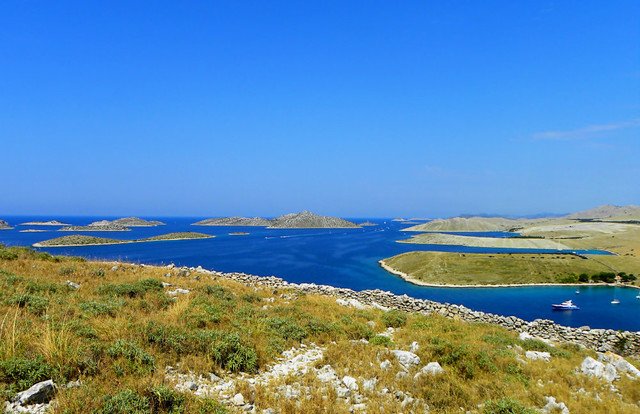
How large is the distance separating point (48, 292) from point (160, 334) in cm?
897

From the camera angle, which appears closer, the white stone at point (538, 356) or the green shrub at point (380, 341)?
the green shrub at point (380, 341)

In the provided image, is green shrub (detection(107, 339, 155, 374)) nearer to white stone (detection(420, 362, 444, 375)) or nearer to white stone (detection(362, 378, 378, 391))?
white stone (detection(362, 378, 378, 391))

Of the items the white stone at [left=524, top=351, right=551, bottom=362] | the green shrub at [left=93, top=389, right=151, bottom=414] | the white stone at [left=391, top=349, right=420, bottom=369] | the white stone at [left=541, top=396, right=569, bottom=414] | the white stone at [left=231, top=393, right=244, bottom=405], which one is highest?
the green shrub at [left=93, top=389, right=151, bottom=414]

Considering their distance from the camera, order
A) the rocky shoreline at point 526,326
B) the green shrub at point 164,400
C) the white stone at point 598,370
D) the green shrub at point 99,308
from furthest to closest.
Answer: the rocky shoreline at point 526,326 → the green shrub at point 99,308 → the white stone at point 598,370 → the green shrub at point 164,400

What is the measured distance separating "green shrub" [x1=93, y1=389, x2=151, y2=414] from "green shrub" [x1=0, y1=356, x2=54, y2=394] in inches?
87.1

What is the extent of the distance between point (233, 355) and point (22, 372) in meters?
5.21

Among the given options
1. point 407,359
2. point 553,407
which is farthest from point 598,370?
point 407,359

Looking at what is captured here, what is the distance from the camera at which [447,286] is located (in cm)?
7769

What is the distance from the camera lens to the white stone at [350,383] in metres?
9.98

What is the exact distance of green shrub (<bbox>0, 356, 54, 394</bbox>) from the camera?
8191 millimetres

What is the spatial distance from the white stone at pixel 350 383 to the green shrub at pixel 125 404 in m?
5.19

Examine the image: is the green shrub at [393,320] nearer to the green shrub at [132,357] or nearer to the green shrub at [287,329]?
→ the green shrub at [287,329]

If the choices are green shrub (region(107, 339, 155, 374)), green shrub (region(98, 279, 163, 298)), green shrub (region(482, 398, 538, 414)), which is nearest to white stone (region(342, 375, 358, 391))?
green shrub (region(482, 398, 538, 414))

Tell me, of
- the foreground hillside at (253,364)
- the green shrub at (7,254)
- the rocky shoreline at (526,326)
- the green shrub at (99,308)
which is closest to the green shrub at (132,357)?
the foreground hillside at (253,364)
